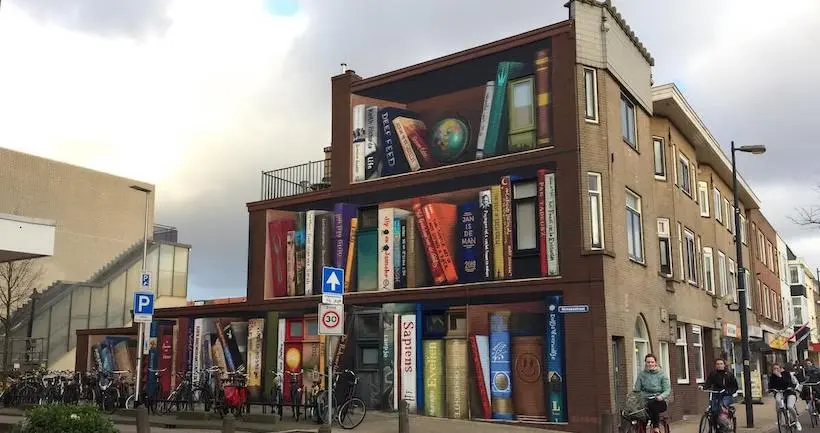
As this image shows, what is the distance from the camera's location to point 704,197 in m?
31.5

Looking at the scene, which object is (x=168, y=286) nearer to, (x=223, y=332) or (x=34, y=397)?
(x=34, y=397)

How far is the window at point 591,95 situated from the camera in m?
19.7

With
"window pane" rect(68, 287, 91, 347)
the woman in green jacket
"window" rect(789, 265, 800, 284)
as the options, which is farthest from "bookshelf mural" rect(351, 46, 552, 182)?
"window" rect(789, 265, 800, 284)

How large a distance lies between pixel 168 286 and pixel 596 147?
114ft

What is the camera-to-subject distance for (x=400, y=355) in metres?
20.4

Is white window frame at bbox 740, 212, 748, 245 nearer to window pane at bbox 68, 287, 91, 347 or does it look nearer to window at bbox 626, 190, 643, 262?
window at bbox 626, 190, 643, 262

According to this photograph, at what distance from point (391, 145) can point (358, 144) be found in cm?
119

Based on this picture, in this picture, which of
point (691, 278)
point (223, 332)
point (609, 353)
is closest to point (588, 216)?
point (609, 353)

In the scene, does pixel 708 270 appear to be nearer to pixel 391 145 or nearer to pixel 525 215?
pixel 525 215

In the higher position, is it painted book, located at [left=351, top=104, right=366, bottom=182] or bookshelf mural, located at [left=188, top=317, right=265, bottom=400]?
painted book, located at [left=351, top=104, right=366, bottom=182]

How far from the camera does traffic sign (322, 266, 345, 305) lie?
1426 cm

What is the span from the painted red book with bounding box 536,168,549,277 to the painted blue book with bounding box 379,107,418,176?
4.59 m

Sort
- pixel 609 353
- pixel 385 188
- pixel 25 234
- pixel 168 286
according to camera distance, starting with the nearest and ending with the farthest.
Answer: pixel 25 234, pixel 609 353, pixel 385 188, pixel 168 286

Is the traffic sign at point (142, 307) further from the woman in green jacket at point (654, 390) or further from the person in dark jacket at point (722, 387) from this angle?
the person in dark jacket at point (722, 387)
